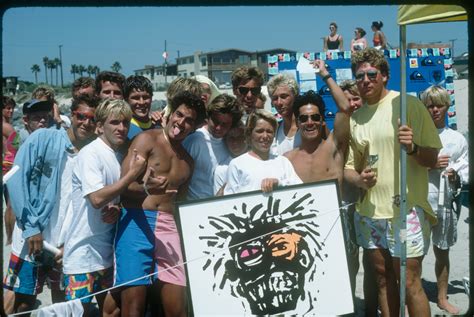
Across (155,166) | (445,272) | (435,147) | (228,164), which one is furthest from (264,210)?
(445,272)

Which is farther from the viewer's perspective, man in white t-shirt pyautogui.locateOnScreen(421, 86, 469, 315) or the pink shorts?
man in white t-shirt pyautogui.locateOnScreen(421, 86, 469, 315)

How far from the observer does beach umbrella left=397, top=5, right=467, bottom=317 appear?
312 cm

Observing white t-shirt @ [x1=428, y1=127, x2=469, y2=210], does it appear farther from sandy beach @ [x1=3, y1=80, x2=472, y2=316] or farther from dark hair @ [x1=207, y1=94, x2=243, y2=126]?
dark hair @ [x1=207, y1=94, x2=243, y2=126]

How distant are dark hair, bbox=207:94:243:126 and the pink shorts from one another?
802mm

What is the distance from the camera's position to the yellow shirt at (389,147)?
3260 mm

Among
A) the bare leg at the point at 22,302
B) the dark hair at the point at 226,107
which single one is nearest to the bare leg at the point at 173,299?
the bare leg at the point at 22,302

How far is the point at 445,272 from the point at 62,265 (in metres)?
3.20

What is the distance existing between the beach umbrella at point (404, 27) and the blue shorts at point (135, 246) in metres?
1.60

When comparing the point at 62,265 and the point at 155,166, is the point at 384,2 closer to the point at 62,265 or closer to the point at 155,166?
the point at 155,166

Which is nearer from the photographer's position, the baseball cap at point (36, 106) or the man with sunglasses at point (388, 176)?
the man with sunglasses at point (388, 176)

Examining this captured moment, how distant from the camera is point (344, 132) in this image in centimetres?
346

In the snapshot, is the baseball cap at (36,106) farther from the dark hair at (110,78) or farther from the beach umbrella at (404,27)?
the beach umbrella at (404,27)

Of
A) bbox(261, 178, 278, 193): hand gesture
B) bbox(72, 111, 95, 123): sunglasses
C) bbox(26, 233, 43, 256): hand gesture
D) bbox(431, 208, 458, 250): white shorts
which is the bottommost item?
bbox(431, 208, 458, 250): white shorts

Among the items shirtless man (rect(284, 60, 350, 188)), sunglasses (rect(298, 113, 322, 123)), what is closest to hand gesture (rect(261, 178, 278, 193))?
shirtless man (rect(284, 60, 350, 188))
